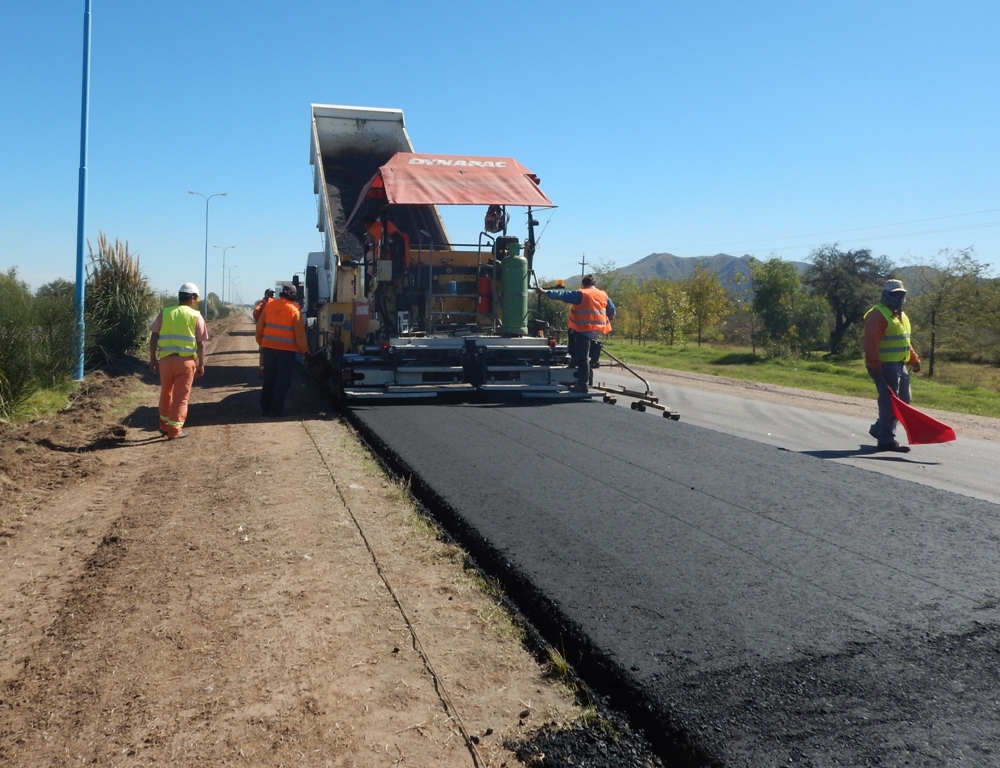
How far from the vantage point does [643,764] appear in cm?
251

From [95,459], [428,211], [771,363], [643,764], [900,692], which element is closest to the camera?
[643,764]

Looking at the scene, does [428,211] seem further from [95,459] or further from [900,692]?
[900,692]

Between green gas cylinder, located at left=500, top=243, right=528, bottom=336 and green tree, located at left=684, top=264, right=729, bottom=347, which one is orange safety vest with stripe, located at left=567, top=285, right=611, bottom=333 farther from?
green tree, located at left=684, top=264, right=729, bottom=347

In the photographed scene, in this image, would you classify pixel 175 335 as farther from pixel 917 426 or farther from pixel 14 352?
pixel 917 426

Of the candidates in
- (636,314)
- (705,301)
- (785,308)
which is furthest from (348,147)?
(636,314)

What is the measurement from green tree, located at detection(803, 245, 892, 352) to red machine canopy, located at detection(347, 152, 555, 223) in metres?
28.7

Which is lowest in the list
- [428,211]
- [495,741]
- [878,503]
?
[495,741]

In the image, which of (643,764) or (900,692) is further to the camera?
(900,692)

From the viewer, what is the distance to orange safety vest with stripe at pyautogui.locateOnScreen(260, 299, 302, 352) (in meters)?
9.62

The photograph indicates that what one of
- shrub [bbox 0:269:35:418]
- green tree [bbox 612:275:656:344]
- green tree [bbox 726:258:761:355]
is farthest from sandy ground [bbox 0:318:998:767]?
green tree [bbox 612:275:656:344]

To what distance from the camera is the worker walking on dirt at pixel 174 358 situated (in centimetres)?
812

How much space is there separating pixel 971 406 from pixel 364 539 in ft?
45.4

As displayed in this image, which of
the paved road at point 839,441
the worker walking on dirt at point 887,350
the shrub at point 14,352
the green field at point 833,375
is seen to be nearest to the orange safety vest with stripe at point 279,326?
the shrub at point 14,352

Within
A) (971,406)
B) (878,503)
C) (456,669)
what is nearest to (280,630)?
(456,669)
